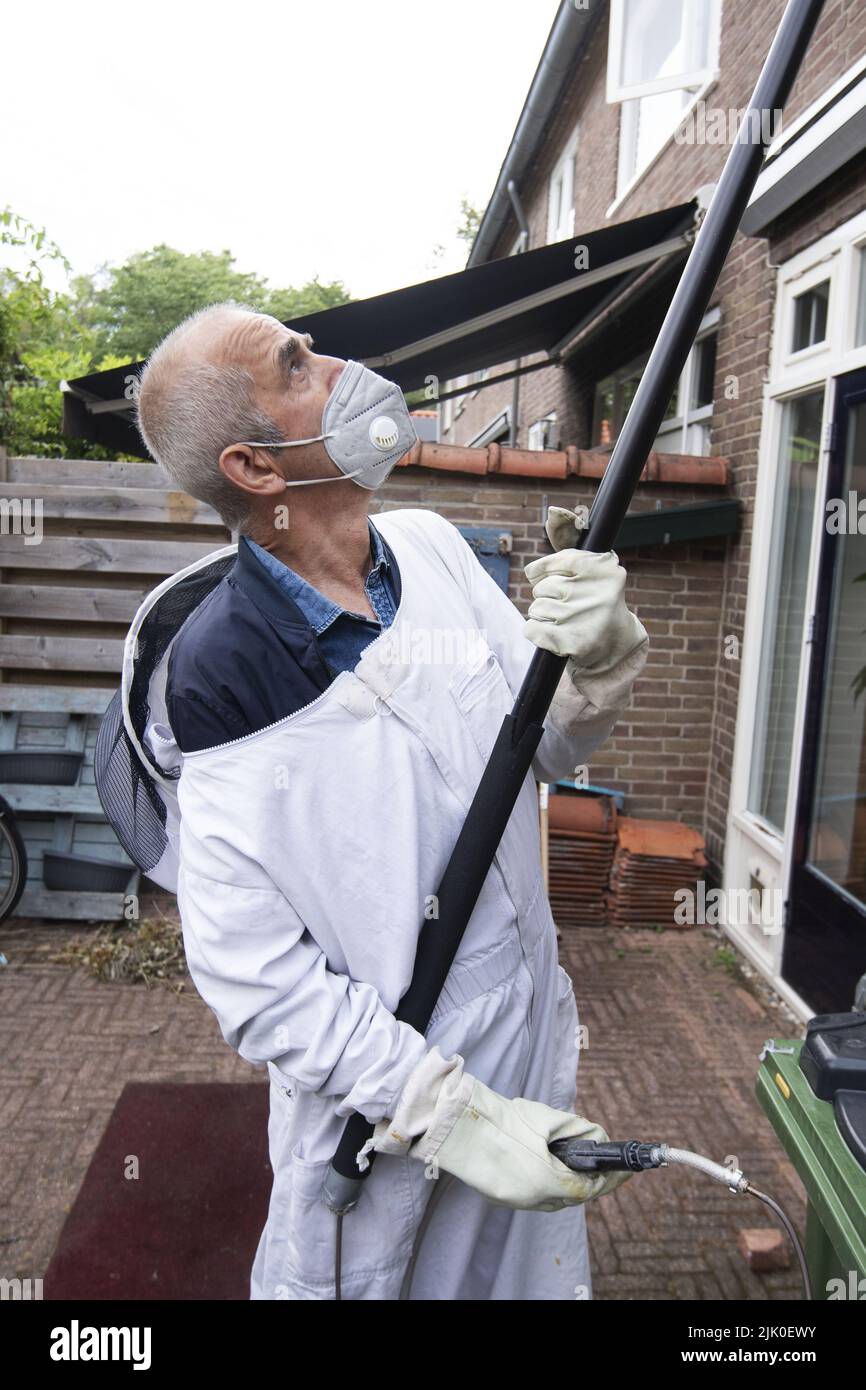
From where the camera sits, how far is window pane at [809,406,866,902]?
4164 millimetres

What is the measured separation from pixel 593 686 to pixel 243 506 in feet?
2.44

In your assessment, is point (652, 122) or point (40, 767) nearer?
point (40, 767)

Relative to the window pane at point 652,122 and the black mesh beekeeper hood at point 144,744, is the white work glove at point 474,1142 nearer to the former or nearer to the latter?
the black mesh beekeeper hood at point 144,744

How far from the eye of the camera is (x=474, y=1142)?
1538mm

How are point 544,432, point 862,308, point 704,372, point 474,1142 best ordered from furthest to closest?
point 544,432 → point 704,372 → point 862,308 → point 474,1142

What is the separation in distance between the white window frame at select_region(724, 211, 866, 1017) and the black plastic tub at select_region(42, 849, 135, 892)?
11.3 ft

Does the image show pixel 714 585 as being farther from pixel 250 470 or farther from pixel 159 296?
pixel 159 296

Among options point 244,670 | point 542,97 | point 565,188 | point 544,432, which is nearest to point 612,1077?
point 244,670

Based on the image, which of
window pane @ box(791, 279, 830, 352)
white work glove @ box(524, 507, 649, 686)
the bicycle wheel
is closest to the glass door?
window pane @ box(791, 279, 830, 352)

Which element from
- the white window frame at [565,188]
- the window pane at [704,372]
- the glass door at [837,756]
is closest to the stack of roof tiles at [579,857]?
the glass door at [837,756]

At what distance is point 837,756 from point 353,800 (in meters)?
3.36

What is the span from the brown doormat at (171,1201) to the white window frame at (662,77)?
6.17 m

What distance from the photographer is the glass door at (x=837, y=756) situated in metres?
4.12

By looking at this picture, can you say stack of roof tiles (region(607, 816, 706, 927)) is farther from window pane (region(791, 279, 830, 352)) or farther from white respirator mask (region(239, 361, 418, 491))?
white respirator mask (region(239, 361, 418, 491))
